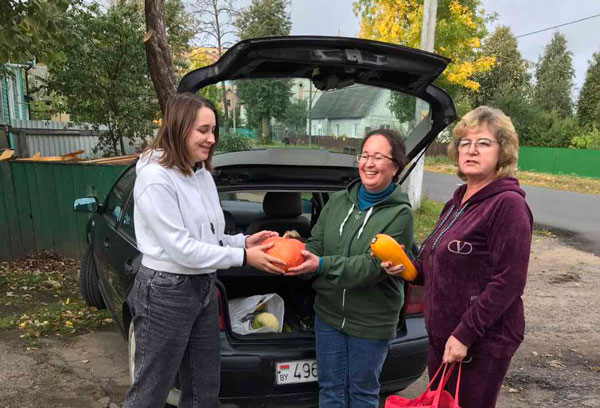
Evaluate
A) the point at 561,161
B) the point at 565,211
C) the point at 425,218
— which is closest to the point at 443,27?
the point at 425,218

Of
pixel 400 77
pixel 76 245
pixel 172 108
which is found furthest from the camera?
pixel 76 245

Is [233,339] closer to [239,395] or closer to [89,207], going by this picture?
[239,395]

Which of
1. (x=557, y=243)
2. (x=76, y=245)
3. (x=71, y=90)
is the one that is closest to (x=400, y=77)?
(x=76, y=245)

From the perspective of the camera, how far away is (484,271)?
72.6 inches

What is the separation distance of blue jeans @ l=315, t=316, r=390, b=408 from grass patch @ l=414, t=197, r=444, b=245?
5.96 metres

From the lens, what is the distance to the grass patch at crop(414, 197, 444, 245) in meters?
8.57

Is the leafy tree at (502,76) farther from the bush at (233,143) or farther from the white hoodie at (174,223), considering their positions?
the white hoodie at (174,223)

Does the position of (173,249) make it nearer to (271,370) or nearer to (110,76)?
(271,370)

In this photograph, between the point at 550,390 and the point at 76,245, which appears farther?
the point at 76,245

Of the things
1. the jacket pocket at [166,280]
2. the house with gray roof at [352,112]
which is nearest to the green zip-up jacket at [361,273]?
the jacket pocket at [166,280]

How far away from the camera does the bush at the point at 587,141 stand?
28188mm

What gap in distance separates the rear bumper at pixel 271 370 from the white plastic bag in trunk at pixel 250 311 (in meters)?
0.25

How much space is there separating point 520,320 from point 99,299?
13.3 ft

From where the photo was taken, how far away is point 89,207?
13.5 ft
